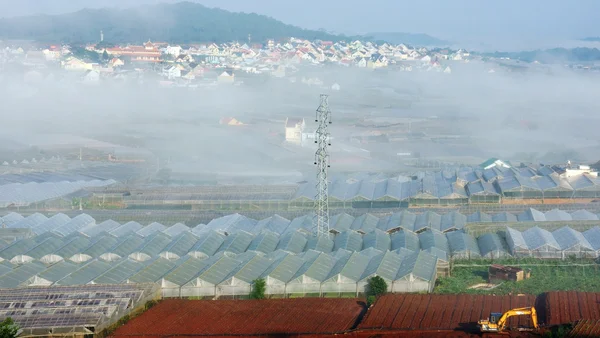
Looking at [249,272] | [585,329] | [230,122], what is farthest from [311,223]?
[230,122]

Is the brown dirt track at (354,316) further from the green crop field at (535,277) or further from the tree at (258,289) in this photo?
the green crop field at (535,277)

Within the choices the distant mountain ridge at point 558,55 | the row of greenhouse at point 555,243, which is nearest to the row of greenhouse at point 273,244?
the row of greenhouse at point 555,243

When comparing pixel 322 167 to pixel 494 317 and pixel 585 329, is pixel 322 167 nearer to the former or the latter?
pixel 494 317

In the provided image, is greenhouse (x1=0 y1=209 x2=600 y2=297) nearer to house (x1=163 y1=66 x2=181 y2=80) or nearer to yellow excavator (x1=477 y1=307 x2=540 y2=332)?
yellow excavator (x1=477 y1=307 x2=540 y2=332)

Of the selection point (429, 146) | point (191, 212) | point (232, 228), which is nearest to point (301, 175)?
point (191, 212)

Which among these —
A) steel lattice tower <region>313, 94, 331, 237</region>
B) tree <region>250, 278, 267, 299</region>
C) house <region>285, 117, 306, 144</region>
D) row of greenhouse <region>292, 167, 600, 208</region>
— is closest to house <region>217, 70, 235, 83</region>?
house <region>285, 117, 306, 144</region>

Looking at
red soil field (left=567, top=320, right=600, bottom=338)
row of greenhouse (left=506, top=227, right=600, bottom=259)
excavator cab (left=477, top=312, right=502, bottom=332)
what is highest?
red soil field (left=567, top=320, right=600, bottom=338)
